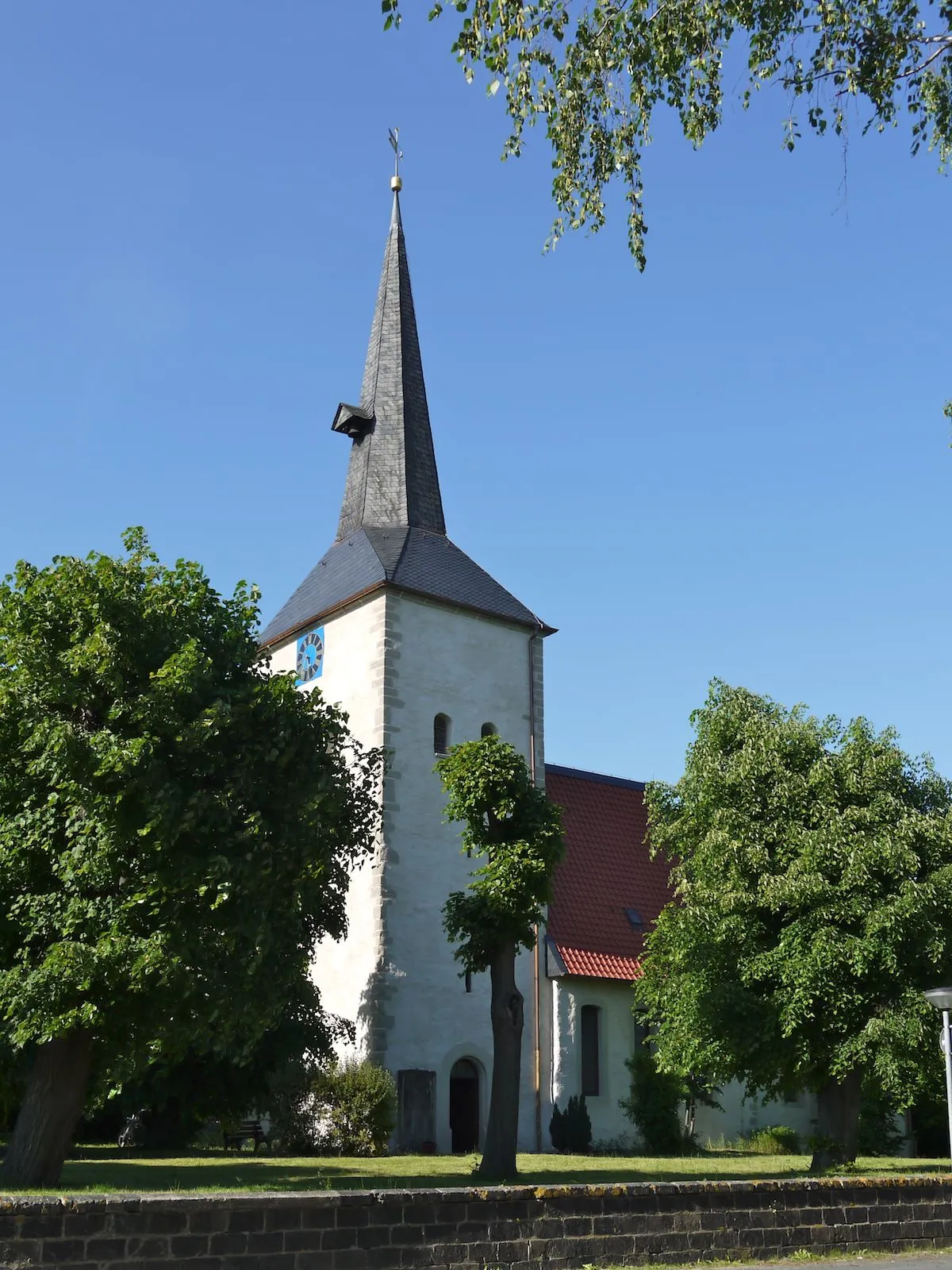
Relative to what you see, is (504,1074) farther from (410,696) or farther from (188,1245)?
(410,696)

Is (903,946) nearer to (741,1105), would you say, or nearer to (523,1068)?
(523,1068)

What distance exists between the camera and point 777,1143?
31359mm

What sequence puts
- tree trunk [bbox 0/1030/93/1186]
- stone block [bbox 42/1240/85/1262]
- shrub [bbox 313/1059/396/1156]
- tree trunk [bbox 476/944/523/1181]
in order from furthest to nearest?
shrub [bbox 313/1059/396/1156], tree trunk [bbox 476/944/523/1181], tree trunk [bbox 0/1030/93/1186], stone block [bbox 42/1240/85/1262]

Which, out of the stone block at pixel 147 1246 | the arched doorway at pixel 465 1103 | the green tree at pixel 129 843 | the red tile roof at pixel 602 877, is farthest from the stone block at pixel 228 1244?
the red tile roof at pixel 602 877

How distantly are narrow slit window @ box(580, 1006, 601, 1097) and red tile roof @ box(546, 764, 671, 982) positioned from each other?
1113mm

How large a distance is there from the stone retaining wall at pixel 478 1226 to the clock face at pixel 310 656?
22.0 metres

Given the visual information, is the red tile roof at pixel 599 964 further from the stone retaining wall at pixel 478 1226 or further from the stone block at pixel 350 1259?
the stone block at pixel 350 1259

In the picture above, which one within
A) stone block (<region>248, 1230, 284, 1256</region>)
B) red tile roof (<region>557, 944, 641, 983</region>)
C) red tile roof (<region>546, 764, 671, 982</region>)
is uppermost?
red tile roof (<region>546, 764, 671, 982</region>)

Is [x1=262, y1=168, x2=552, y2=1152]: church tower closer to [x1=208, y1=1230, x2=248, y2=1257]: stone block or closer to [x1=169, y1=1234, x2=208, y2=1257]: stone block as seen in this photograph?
[x1=208, y1=1230, x2=248, y2=1257]: stone block

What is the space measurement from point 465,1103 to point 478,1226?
19.7 meters

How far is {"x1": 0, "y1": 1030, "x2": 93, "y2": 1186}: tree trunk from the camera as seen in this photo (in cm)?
1691

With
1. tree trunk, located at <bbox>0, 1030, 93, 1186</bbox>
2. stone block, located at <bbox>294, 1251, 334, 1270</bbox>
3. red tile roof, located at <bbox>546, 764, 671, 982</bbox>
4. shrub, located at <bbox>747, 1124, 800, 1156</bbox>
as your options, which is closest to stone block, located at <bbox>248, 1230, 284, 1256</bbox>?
stone block, located at <bbox>294, 1251, 334, 1270</bbox>

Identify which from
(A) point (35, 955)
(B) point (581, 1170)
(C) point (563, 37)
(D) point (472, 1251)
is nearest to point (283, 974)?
(A) point (35, 955)

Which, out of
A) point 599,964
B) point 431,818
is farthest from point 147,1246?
point 599,964
